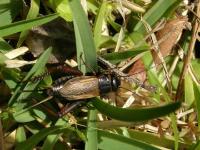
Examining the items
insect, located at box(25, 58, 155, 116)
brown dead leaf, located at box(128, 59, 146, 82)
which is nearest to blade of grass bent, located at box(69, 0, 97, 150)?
insect, located at box(25, 58, 155, 116)

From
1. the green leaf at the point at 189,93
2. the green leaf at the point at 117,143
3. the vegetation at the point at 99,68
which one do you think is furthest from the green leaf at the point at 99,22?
the green leaf at the point at 189,93

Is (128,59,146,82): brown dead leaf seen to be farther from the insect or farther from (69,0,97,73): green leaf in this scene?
(69,0,97,73): green leaf

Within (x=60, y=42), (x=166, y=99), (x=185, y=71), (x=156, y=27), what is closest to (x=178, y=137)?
(x=166, y=99)

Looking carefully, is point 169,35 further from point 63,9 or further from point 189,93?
point 63,9

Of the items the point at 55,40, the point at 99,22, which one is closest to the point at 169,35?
the point at 99,22

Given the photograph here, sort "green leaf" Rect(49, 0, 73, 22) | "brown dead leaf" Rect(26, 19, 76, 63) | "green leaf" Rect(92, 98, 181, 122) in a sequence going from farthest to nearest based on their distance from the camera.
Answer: "brown dead leaf" Rect(26, 19, 76, 63) → "green leaf" Rect(49, 0, 73, 22) → "green leaf" Rect(92, 98, 181, 122)

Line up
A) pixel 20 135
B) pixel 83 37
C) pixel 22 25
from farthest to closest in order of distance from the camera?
pixel 20 135 → pixel 83 37 → pixel 22 25
